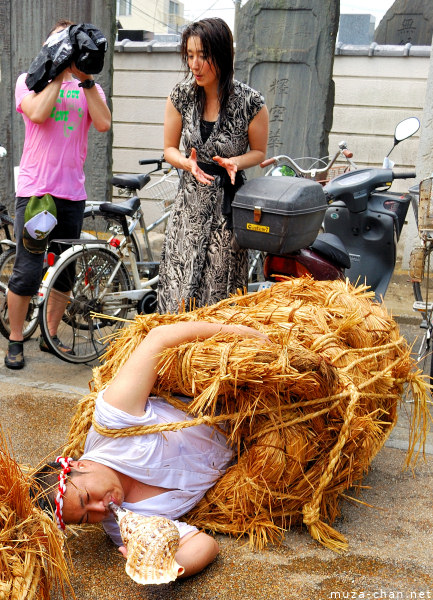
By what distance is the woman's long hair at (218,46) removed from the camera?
341 cm

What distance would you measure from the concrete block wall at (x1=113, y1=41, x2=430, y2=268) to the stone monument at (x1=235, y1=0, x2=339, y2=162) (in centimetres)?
268

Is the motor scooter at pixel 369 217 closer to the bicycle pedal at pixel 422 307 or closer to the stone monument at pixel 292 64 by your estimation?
the bicycle pedal at pixel 422 307

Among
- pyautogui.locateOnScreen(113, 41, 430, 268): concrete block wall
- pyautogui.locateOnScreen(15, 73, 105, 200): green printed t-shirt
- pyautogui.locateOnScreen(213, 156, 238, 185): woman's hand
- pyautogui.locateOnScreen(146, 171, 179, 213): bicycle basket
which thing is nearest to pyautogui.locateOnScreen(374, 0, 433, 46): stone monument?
pyautogui.locateOnScreen(113, 41, 430, 268): concrete block wall

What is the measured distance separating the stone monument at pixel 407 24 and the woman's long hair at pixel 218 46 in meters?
9.29

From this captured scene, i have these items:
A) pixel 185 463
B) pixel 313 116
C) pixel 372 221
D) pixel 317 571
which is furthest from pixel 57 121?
pixel 313 116

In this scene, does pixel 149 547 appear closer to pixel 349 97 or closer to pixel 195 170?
pixel 195 170

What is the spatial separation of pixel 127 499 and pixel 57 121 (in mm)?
2574

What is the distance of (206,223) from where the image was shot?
12.0 ft

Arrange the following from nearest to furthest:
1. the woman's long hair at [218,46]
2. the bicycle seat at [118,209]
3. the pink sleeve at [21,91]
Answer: the woman's long hair at [218,46] < the pink sleeve at [21,91] < the bicycle seat at [118,209]

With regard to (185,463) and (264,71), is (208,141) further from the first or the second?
(264,71)

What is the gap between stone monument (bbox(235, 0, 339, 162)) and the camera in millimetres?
6703

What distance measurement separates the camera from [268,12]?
6809mm

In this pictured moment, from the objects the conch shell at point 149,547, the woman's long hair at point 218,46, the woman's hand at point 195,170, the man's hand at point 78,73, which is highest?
the woman's long hair at point 218,46

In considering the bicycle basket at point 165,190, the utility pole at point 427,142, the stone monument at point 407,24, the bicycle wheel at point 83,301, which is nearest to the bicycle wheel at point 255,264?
the bicycle basket at point 165,190
